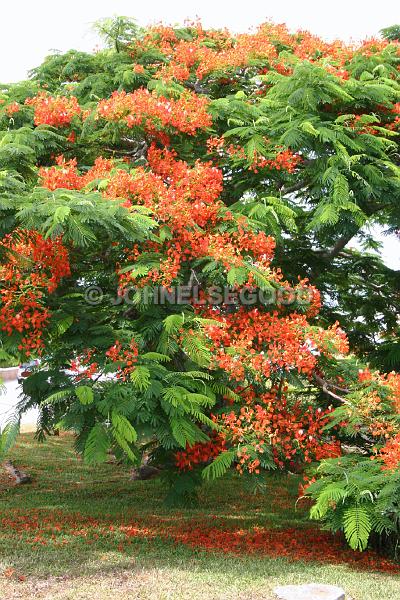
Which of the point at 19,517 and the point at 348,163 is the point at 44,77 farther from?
the point at 19,517

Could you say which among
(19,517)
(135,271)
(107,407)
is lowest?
(19,517)

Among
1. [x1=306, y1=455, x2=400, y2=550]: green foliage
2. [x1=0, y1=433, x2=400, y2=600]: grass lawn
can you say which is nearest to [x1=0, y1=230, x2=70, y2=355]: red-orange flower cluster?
[x1=0, y1=433, x2=400, y2=600]: grass lawn

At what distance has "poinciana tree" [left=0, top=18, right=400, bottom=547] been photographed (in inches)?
269

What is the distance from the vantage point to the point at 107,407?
655 centimetres

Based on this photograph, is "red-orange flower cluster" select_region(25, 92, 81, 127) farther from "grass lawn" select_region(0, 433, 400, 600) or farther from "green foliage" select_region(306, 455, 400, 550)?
"green foliage" select_region(306, 455, 400, 550)

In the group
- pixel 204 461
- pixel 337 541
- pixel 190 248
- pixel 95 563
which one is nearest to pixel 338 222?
pixel 190 248

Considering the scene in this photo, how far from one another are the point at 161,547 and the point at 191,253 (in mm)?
3383

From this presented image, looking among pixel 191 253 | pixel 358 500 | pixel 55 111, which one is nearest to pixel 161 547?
pixel 358 500

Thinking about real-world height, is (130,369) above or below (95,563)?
above

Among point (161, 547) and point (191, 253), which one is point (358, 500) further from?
point (191, 253)

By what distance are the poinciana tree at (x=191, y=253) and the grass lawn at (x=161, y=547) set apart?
886 mm

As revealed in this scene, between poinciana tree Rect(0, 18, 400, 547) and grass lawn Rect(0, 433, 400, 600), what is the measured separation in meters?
0.89

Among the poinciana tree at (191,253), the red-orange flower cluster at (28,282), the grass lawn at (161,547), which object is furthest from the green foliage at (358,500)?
the red-orange flower cluster at (28,282)

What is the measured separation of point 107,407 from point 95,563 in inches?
72.3
